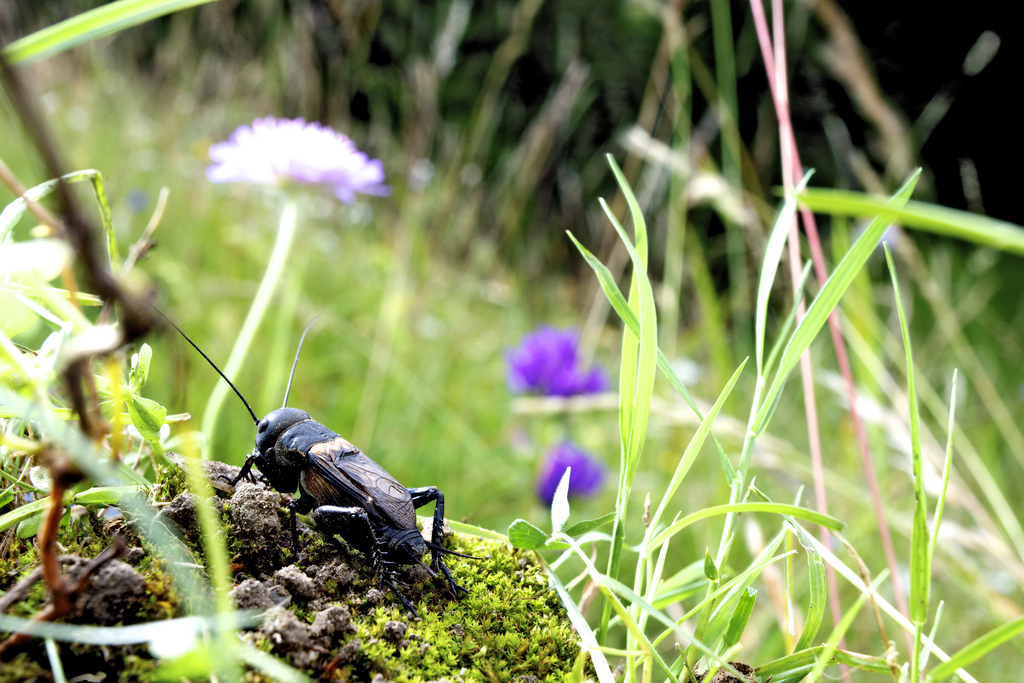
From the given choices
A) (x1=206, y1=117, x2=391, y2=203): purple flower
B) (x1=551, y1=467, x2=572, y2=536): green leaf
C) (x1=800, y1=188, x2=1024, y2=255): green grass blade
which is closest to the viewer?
(x1=800, y1=188, x2=1024, y2=255): green grass blade

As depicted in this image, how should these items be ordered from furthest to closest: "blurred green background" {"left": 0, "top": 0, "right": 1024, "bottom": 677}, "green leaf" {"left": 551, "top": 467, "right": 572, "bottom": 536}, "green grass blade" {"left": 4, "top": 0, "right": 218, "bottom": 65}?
1. "blurred green background" {"left": 0, "top": 0, "right": 1024, "bottom": 677}
2. "green leaf" {"left": 551, "top": 467, "right": 572, "bottom": 536}
3. "green grass blade" {"left": 4, "top": 0, "right": 218, "bottom": 65}

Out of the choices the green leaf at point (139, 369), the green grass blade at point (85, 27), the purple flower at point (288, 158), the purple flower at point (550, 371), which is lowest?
the purple flower at point (550, 371)

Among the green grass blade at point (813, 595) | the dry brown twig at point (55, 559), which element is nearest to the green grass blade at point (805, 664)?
the green grass blade at point (813, 595)

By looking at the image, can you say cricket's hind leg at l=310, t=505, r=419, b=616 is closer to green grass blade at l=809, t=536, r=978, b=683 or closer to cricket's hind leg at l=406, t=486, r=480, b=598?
cricket's hind leg at l=406, t=486, r=480, b=598

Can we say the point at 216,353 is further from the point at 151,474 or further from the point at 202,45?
the point at 202,45

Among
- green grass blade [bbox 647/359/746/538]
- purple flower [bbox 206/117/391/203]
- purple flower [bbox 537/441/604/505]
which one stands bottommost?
purple flower [bbox 537/441/604/505]

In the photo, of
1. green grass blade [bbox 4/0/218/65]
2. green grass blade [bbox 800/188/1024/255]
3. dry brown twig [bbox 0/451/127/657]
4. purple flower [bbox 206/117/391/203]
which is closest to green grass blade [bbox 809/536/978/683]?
green grass blade [bbox 800/188/1024/255]

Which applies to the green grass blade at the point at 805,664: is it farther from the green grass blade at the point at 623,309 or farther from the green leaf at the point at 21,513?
the green leaf at the point at 21,513
